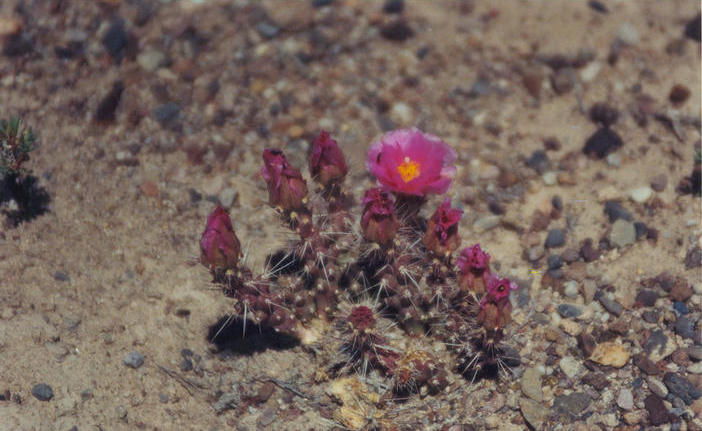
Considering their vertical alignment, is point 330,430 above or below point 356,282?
below

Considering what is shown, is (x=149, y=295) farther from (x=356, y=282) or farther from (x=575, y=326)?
(x=575, y=326)

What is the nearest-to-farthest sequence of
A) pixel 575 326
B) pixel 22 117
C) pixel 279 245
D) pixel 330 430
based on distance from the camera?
pixel 330 430 → pixel 575 326 → pixel 279 245 → pixel 22 117

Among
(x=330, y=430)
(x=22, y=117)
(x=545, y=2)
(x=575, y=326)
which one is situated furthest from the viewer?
(x=545, y=2)

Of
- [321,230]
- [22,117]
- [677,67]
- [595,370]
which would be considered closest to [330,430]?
[321,230]

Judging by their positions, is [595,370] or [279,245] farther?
[279,245]

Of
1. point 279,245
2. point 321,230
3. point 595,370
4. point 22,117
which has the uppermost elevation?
point 22,117

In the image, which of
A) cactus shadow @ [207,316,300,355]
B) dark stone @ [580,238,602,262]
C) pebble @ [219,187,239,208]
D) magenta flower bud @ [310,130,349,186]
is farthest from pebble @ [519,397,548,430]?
pebble @ [219,187,239,208]

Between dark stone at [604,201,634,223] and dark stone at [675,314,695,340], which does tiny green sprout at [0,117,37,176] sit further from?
dark stone at [675,314,695,340]
